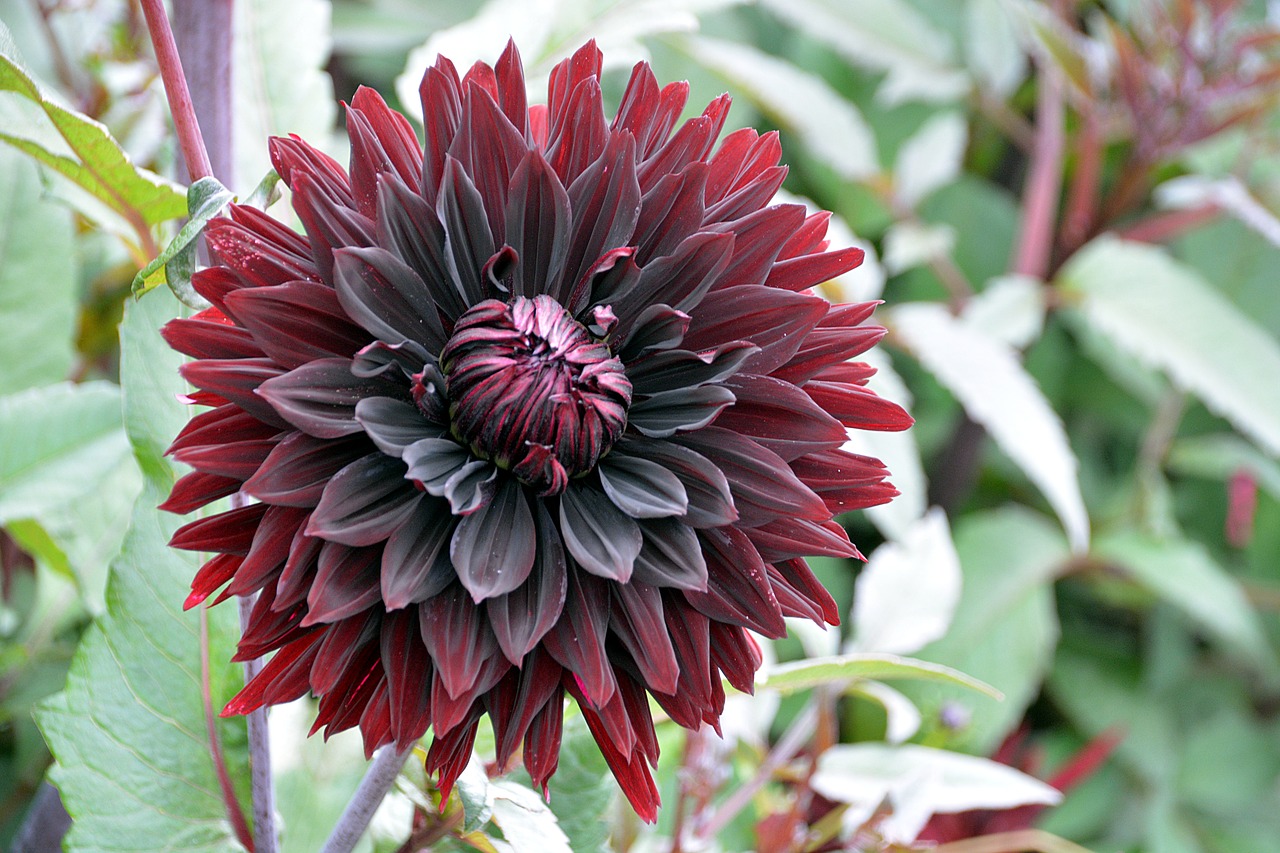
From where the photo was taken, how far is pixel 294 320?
8.8 inches

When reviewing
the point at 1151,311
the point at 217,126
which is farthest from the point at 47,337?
the point at 1151,311

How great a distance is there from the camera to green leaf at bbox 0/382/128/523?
38cm

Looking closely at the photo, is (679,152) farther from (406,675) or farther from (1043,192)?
(1043,192)

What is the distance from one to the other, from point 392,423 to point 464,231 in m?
0.05

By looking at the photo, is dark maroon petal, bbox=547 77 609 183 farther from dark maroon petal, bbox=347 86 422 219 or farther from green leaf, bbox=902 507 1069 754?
green leaf, bbox=902 507 1069 754

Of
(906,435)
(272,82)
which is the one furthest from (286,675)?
(906,435)

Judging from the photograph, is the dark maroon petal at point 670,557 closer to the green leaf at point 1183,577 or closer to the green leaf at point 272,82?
the green leaf at point 272,82

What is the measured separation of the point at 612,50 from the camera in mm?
393

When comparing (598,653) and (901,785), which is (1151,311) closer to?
(901,785)

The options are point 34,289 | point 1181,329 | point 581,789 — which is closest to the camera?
point 581,789

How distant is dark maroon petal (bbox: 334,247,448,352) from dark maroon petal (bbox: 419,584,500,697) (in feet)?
0.19

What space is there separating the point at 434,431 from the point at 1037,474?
1.35ft

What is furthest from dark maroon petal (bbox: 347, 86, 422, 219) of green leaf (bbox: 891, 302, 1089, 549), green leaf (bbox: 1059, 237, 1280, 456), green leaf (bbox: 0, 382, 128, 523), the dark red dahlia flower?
green leaf (bbox: 1059, 237, 1280, 456)

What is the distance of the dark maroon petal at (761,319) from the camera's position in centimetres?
24
